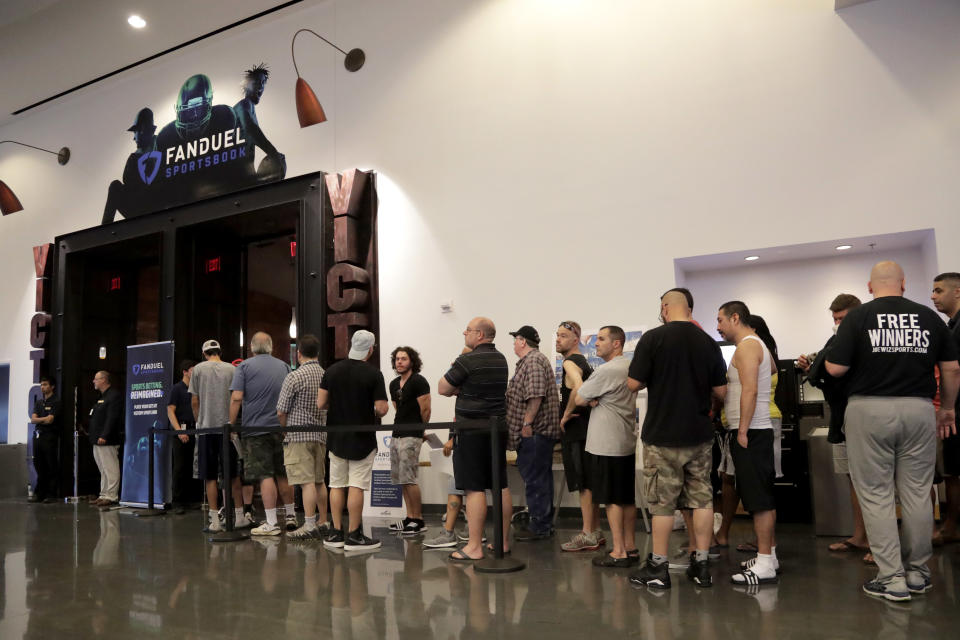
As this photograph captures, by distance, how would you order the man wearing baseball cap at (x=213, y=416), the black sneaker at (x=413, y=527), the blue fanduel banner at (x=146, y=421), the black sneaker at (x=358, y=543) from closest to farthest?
1. the black sneaker at (x=358, y=543)
2. the black sneaker at (x=413, y=527)
3. the man wearing baseball cap at (x=213, y=416)
4. the blue fanduel banner at (x=146, y=421)

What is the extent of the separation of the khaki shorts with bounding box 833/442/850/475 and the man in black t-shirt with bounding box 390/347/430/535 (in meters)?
2.85

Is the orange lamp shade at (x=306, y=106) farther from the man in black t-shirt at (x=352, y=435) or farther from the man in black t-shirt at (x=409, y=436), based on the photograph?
Answer: the man in black t-shirt at (x=352, y=435)

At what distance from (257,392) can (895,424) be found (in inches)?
174

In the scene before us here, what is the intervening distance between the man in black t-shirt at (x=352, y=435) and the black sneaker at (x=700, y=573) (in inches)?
86.7

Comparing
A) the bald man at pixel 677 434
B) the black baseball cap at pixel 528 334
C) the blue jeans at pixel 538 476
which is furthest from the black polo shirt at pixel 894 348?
the blue jeans at pixel 538 476

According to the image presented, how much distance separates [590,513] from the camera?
4719mm

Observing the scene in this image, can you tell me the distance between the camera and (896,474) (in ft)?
10.9

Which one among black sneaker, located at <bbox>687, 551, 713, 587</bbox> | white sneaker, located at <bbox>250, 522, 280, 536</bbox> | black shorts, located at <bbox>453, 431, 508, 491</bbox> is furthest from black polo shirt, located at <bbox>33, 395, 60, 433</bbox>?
black sneaker, located at <bbox>687, 551, 713, 587</bbox>

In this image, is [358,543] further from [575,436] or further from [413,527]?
[575,436]

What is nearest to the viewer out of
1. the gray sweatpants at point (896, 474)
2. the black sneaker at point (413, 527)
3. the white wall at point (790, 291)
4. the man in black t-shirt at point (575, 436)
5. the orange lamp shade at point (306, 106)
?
the gray sweatpants at point (896, 474)

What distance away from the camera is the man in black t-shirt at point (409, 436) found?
5555mm

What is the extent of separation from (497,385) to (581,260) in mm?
2238

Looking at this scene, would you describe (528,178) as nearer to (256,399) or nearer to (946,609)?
(256,399)

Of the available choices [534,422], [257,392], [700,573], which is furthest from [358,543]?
[700,573]
